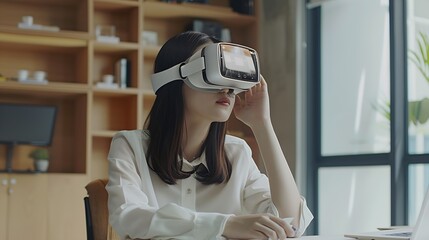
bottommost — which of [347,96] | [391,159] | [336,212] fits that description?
[336,212]

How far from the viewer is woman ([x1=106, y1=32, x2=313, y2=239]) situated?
5.42 ft

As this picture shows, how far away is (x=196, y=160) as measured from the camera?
1.78 m

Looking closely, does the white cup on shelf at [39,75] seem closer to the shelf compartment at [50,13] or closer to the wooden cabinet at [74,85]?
the wooden cabinet at [74,85]

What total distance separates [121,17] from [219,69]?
3.88m

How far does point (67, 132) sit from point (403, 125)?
2.41m

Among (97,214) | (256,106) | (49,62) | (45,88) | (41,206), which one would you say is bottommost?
(41,206)

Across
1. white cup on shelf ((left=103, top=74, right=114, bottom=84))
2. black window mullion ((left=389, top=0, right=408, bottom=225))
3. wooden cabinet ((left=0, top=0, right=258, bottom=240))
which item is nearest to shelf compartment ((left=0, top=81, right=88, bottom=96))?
wooden cabinet ((left=0, top=0, right=258, bottom=240))

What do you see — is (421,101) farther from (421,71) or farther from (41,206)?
(41,206)

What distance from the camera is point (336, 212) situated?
4.90m

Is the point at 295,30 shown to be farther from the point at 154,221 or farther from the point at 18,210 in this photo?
the point at 154,221

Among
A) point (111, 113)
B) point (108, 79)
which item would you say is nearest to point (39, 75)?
point (108, 79)

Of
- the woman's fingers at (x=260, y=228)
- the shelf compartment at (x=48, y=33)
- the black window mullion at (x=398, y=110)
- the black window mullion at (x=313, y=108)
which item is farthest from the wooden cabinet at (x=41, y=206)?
the woman's fingers at (x=260, y=228)

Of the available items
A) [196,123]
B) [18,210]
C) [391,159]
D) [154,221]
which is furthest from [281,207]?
[18,210]

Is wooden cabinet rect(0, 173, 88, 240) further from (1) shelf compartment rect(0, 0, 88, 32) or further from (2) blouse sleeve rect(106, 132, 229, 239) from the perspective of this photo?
(2) blouse sleeve rect(106, 132, 229, 239)
